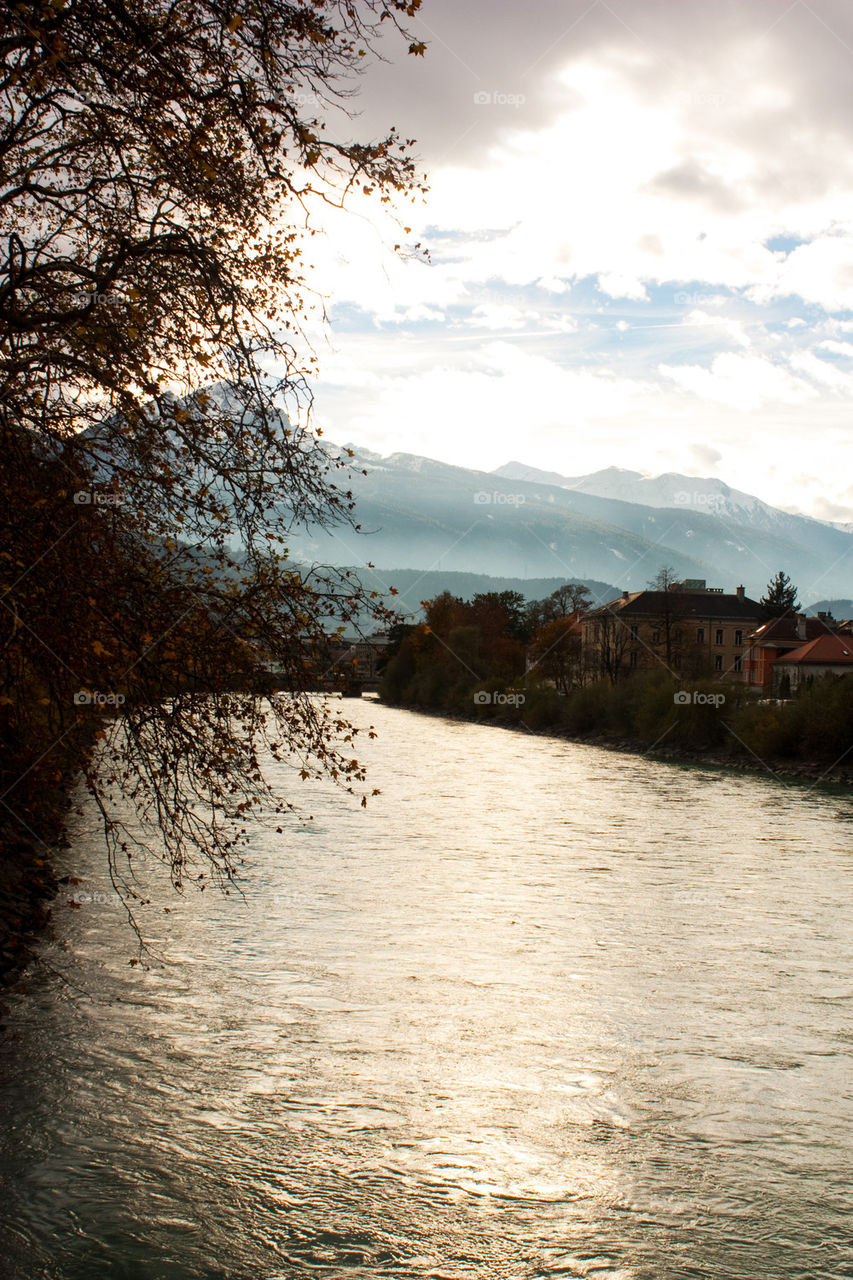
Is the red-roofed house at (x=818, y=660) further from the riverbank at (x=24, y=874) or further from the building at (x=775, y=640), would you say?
the riverbank at (x=24, y=874)

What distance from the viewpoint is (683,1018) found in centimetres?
1274

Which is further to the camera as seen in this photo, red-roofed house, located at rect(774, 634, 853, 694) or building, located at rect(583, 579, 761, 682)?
red-roofed house, located at rect(774, 634, 853, 694)

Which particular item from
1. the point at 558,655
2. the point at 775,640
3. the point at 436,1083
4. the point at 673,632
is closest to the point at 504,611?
the point at 558,655

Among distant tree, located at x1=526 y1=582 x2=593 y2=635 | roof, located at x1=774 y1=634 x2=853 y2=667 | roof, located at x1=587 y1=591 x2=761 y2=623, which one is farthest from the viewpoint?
distant tree, located at x1=526 y1=582 x2=593 y2=635

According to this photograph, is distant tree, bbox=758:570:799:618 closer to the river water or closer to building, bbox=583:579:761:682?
building, bbox=583:579:761:682

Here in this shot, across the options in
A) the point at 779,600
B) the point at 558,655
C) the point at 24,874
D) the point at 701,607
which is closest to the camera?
the point at 24,874

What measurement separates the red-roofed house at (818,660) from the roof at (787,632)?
7.46 m

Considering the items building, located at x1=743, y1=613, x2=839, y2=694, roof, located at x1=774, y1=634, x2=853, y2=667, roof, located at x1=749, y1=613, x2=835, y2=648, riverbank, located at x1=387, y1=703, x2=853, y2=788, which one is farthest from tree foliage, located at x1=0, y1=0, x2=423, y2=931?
roof, located at x1=749, y1=613, x2=835, y2=648

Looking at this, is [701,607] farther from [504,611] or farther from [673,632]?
[673,632]

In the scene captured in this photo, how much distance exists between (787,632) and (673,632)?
28.0 meters

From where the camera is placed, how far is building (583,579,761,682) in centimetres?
6825

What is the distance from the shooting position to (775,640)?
9144 cm

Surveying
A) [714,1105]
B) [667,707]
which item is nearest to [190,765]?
[714,1105]

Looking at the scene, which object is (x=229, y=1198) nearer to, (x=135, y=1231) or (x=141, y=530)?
(x=135, y=1231)
